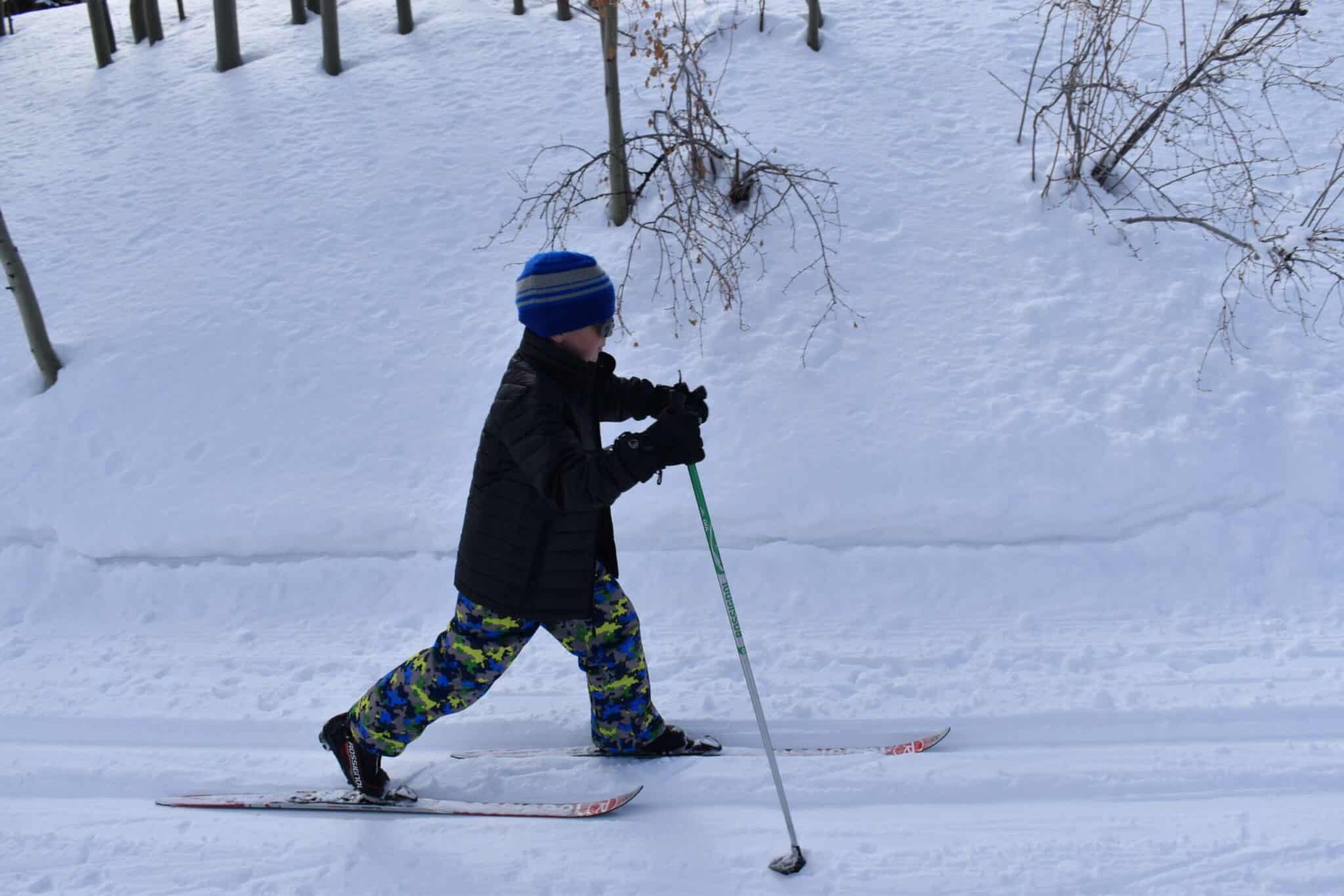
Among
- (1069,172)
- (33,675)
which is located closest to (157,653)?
(33,675)

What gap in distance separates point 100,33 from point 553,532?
10107mm

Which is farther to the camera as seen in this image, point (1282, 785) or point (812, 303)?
point (812, 303)

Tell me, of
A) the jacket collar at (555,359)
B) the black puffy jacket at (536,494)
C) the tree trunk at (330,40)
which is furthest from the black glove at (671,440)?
the tree trunk at (330,40)

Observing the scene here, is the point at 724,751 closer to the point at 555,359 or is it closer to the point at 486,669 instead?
the point at 486,669

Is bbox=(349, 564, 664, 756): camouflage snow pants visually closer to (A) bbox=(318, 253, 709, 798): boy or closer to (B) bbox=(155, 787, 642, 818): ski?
(A) bbox=(318, 253, 709, 798): boy

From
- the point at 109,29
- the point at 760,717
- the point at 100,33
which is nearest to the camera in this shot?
the point at 760,717

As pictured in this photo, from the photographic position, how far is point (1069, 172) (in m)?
5.91

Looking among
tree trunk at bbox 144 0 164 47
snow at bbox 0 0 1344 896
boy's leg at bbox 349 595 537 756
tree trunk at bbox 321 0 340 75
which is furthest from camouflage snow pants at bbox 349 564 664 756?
tree trunk at bbox 144 0 164 47

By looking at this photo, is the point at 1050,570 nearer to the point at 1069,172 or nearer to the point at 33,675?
the point at 1069,172

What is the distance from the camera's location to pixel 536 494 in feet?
8.95

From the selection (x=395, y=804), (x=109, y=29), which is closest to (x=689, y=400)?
(x=395, y=804)

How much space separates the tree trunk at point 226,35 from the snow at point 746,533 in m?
2.35

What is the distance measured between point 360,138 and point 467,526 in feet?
18.5

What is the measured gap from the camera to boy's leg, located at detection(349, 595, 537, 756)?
9.49 ft
